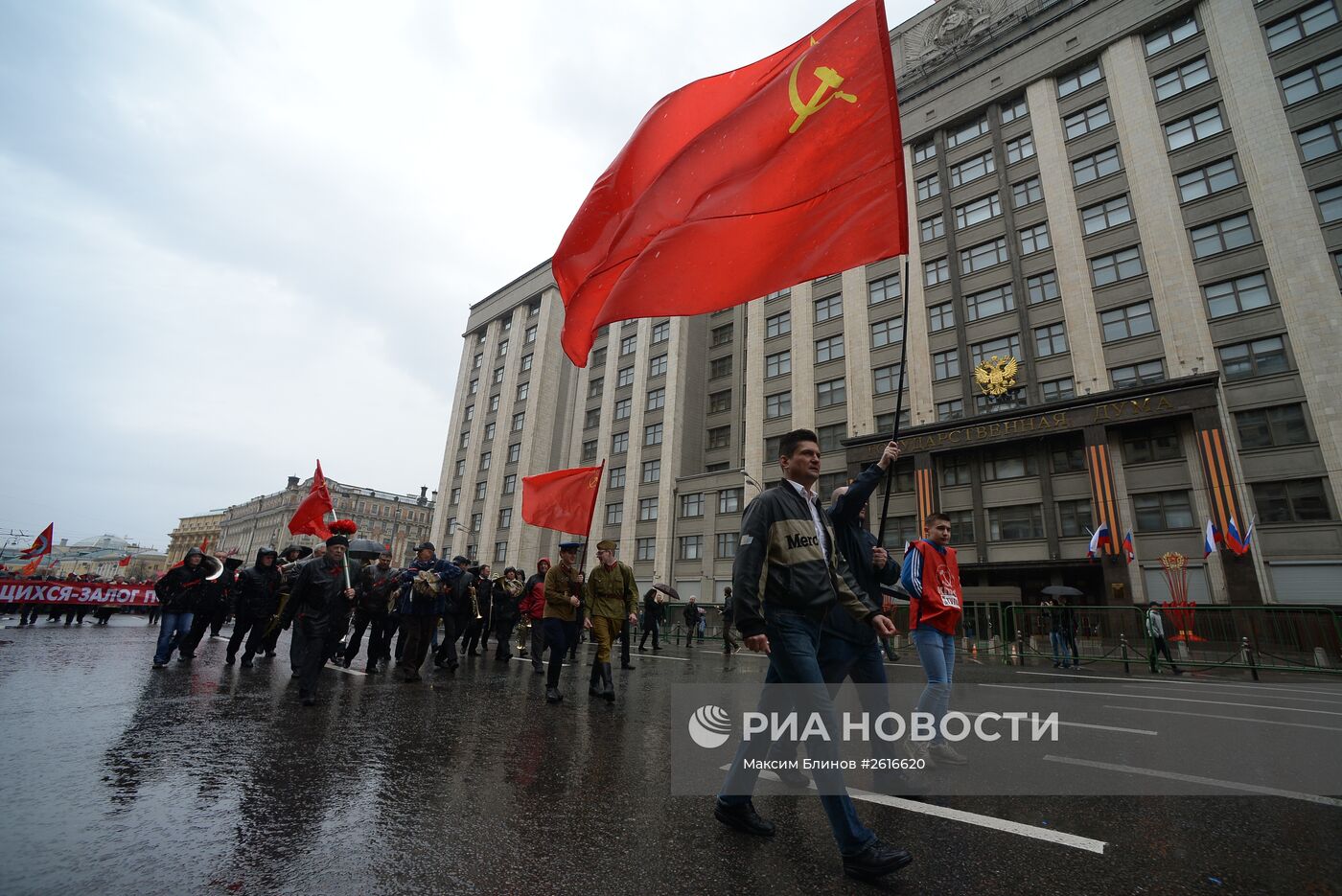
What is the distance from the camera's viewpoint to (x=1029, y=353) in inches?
1259

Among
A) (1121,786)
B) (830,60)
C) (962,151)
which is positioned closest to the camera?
(1121,786)

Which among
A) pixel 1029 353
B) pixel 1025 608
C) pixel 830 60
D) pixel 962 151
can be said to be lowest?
pixel 1025 608

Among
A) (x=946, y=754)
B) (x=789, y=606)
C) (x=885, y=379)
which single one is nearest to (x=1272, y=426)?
(x=885, y=379)

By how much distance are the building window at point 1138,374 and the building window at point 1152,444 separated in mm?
2137

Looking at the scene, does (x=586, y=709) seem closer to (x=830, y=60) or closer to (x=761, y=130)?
(x=761, y=130)

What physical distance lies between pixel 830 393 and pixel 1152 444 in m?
17.0

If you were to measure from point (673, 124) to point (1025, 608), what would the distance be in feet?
54.7

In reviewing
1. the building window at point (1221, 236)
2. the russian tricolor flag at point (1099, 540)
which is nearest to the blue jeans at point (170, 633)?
the russian tricolor flag at point (1099, 540)

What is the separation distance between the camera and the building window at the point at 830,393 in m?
39.2

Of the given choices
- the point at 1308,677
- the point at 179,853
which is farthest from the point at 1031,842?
the point at 1308,677

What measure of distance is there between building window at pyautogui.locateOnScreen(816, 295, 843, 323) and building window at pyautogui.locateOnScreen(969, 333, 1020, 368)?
9371 mm

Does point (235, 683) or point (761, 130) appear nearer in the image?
point (761, 130)

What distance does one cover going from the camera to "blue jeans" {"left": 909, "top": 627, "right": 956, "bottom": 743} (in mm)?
5086

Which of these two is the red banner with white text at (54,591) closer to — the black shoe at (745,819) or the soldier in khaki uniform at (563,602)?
the soldier in khaki uniform at (563,602)
